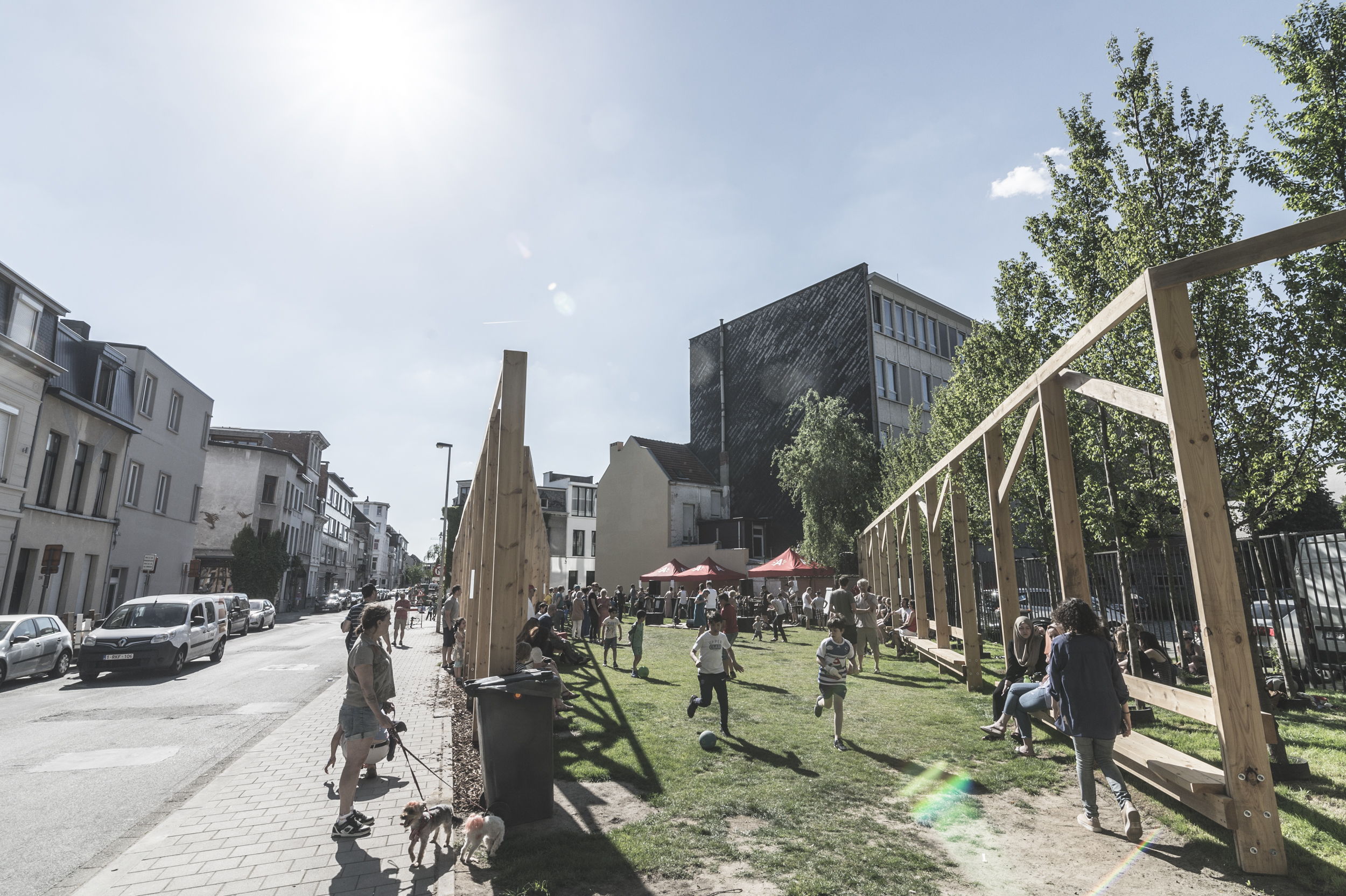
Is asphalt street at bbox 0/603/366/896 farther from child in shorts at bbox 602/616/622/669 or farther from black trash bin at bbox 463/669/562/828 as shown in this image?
child in shorts at bbox 602/616/622/669

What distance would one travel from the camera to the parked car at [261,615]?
29.1 meters

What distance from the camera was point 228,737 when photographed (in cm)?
871

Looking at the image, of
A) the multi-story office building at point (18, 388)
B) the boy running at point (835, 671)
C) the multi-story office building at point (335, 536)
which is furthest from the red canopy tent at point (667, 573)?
the multi-story office building at point (335, 536)

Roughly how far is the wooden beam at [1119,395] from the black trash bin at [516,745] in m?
5.44

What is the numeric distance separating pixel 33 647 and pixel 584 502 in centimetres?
4364

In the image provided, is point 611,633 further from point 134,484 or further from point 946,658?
point 134,484

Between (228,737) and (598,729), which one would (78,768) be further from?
(598,729)

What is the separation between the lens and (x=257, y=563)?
41500 millimetres

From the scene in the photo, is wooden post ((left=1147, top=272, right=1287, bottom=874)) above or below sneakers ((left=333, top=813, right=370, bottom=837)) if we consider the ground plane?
above

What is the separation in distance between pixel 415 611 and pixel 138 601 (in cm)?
4386

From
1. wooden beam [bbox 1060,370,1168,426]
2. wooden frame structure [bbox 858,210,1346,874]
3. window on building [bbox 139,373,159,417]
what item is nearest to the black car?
window on building [bbox 139,373,159,417]

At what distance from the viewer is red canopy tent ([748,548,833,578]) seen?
25984mm

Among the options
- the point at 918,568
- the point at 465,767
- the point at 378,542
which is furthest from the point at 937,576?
the point at 378,542

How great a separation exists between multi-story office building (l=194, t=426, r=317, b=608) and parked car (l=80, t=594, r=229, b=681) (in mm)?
29676
